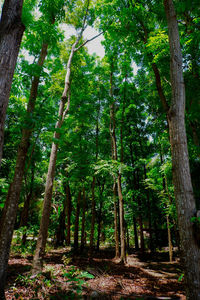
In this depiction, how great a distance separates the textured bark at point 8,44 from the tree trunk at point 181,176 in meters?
3.24

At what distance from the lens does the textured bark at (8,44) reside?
81.7 inches

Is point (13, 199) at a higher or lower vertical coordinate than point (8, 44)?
lower

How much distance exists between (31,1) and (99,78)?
6.74m

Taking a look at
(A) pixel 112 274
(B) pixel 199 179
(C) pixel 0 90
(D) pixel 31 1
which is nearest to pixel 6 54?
(C) pixel 0 90

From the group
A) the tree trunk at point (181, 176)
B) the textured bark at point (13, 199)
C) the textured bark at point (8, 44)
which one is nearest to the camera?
the textured bark at point (8, 44)

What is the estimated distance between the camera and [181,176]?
348 centimetres

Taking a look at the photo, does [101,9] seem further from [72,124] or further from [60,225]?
[60,225]

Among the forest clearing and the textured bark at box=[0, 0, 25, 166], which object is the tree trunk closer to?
the forest clearing

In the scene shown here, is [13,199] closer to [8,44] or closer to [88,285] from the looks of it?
[8,44]

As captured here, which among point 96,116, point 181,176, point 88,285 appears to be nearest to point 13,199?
point 88,285

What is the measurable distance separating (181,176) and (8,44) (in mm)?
3656

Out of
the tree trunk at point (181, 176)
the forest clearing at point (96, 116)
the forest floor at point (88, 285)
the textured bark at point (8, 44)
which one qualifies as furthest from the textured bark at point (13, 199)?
the tree trunk at point (181, 176)

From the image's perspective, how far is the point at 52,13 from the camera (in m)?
6.28

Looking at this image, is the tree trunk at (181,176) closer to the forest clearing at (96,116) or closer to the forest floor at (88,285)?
the forest clearing at (96,116)
